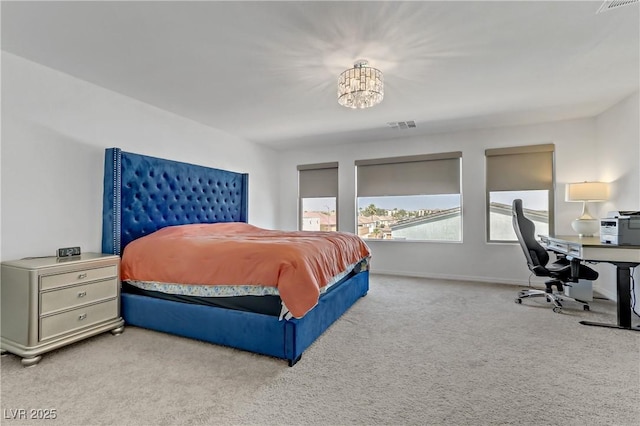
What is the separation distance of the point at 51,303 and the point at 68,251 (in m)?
0.54

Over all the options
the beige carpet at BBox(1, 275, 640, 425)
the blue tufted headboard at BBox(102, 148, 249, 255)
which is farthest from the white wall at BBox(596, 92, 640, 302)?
the blue tufted headboard at BBox(102, 148, 249, 255)

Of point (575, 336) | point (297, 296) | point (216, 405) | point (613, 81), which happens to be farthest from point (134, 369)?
point (613, 81)

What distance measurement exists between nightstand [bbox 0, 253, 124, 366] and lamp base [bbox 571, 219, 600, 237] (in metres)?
5.36

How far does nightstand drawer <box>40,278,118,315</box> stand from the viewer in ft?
7.06

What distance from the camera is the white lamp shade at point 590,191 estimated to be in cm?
356

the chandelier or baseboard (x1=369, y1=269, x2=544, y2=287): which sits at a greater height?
the chandelier

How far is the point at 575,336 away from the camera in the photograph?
2.52 metres

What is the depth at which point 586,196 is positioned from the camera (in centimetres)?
362

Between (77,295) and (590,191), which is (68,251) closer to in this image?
(77,295)

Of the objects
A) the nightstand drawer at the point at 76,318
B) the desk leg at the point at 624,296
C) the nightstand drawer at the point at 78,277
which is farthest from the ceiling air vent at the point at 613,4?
the nightstand drawer at the point at 76,318

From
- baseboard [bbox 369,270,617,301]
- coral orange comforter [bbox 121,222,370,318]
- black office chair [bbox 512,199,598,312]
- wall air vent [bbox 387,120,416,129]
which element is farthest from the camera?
wall air vent [bbox 387,120,416,129]

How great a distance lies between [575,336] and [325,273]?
226 cm

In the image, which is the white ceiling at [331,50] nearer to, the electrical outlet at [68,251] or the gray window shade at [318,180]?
the electrical outlet at [68,251]

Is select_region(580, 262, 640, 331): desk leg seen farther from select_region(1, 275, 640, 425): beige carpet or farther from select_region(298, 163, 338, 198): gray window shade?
select_region(298, 163, 338, 198): gray window shade
